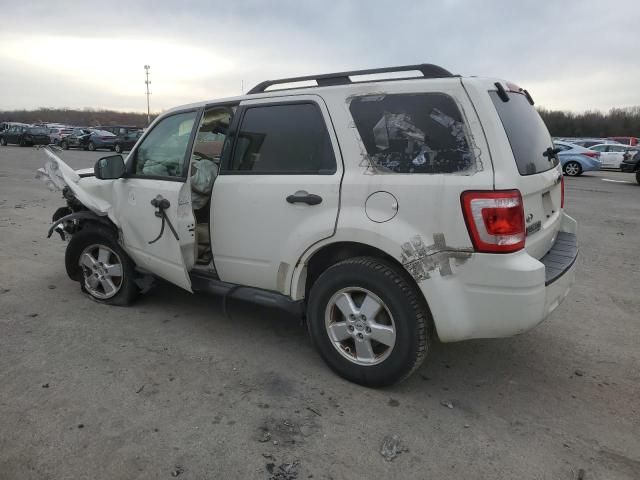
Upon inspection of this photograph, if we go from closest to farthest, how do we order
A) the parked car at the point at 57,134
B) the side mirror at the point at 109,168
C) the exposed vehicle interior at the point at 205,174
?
1. the exposed vehicle interior at the point at 205,174
2. the side mirror at the point at 109,168
3. the parked car at the point at 57,134

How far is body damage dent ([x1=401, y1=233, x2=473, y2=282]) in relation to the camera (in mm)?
2648

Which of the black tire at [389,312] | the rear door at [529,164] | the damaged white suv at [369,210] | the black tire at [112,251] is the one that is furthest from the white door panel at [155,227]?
the rear door at [529,164]

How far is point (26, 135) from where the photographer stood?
107 feet

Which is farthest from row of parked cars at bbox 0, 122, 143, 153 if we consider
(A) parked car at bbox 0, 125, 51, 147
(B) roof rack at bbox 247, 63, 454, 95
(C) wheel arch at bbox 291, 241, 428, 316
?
(C) wheel arch at bbox 291, 241, 428, 316

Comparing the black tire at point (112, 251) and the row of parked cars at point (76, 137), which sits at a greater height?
the row of parked cars at point (76, 137)

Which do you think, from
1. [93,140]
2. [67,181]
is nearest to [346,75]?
[67,181]

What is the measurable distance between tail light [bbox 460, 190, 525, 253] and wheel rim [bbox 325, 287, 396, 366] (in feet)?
2.31

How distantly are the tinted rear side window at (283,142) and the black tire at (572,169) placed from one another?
18.4 meters

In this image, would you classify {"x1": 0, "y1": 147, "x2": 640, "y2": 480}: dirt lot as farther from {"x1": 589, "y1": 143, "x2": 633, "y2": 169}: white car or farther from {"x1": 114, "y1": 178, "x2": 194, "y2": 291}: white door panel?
{"x1": 589, "y1": 143, "x2": 633, "y2": 169}: white car

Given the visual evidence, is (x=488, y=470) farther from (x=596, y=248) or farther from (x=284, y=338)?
(x=596, y=248)

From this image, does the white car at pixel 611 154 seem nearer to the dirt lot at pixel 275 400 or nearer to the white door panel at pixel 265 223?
the dirt lot at pixel 275 400

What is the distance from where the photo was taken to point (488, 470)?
2.38 metres

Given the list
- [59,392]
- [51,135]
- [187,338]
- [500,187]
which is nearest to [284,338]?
[187,338]

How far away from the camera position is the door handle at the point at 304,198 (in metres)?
3.06
